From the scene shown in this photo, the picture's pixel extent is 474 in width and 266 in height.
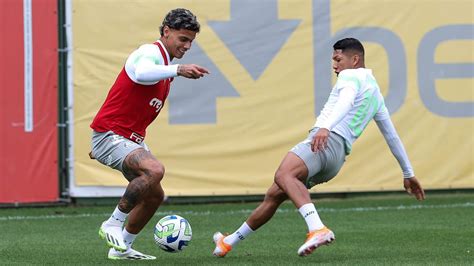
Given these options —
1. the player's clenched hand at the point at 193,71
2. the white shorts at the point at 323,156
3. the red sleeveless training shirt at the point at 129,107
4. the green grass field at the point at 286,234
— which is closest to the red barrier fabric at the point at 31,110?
the green grass field at the point at 286,234

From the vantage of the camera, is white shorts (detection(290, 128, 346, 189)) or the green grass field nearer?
white shorts (detection(290, 128, 346, 189))

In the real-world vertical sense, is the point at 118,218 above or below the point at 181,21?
below

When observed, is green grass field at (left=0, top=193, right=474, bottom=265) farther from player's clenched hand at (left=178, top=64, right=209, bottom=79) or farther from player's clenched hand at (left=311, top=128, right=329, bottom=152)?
player's clenched hand at (left=178, top=64, right=209, bottom=79)

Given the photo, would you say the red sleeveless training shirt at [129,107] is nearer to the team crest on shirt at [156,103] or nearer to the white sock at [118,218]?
the team crest on shirt at [156,103]

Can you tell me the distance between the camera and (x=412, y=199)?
15859 mm

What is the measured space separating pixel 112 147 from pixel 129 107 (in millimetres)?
354

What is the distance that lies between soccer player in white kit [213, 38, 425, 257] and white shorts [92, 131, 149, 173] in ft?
3.60

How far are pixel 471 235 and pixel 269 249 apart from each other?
7.48 ft

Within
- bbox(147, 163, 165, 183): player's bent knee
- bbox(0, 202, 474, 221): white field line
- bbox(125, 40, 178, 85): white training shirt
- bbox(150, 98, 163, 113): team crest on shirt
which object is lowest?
bbox(0, 202, 474, 221): white field line

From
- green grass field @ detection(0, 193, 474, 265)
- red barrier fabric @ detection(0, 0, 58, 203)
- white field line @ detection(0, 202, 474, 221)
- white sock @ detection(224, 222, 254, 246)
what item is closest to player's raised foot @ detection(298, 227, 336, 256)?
green grass field @ detection(0, 193, 474, 265)

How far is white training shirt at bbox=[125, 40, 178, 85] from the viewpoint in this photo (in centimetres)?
870

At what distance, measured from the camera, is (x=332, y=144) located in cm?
920

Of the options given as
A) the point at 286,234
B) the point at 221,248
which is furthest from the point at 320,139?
the point at 286,234

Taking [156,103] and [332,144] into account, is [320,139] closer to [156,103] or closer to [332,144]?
[332,144]
